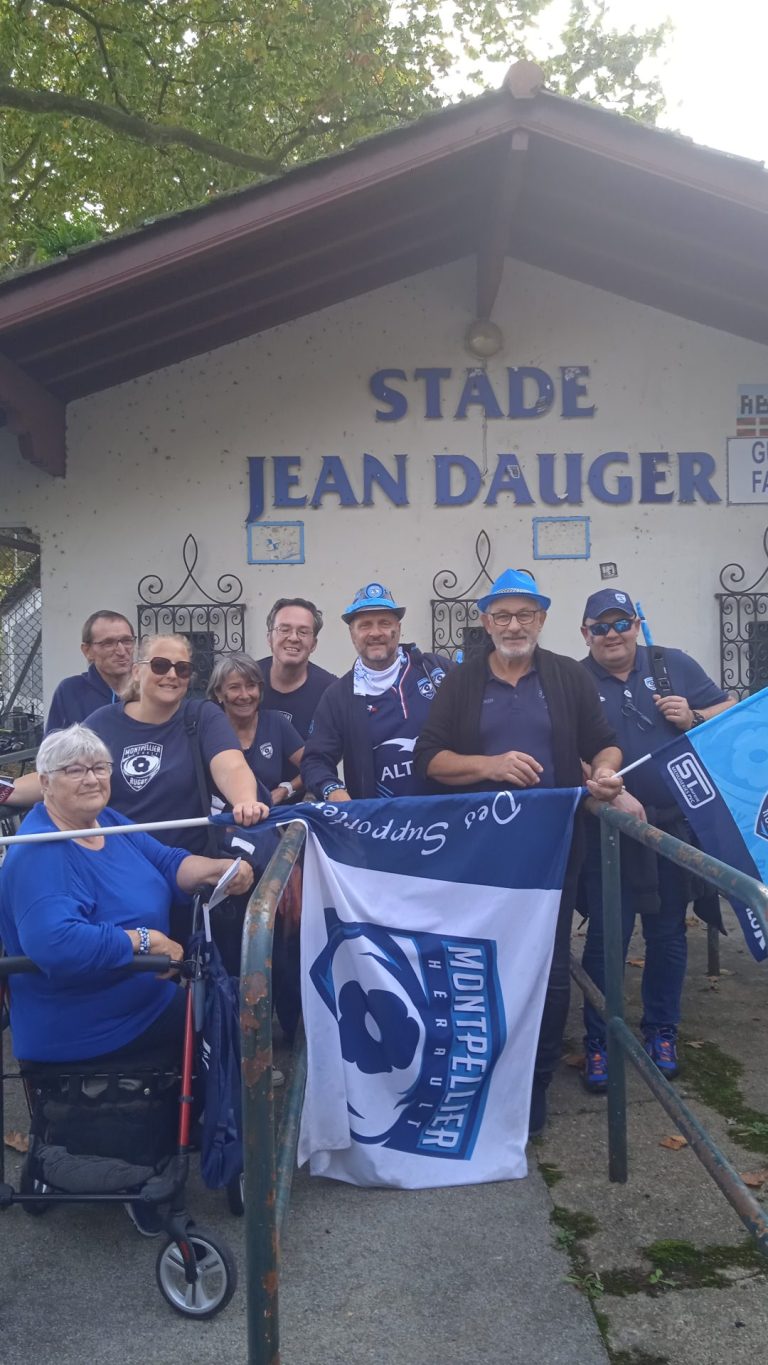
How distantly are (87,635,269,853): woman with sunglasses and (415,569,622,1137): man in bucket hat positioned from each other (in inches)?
27.6

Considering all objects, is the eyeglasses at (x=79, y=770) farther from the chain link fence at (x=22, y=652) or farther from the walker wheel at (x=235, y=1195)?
the chain link fence at (x=22, y=652)

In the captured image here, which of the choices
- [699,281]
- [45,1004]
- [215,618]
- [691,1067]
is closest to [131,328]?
[215,618]

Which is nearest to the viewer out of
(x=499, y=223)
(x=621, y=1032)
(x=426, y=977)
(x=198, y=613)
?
(x=426, y=977)

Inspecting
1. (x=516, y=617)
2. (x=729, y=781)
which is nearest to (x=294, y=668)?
(x=516, y=617)

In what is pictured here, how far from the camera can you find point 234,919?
393cm

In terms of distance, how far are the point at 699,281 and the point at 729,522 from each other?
144 cm

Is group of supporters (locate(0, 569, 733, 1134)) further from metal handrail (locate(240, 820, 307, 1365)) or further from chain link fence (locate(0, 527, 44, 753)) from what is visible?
chain link fence (locate(0, 527, 44, 753))

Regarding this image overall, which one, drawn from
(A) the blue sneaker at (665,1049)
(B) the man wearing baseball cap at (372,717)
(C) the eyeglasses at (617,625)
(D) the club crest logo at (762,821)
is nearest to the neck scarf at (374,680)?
(B) the man wearing baseball cap at (372,717)

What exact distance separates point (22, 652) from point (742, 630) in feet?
19.3

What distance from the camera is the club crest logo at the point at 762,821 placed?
344 centimetres

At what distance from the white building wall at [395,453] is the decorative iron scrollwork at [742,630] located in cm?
7

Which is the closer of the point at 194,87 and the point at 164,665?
the point at 164,665

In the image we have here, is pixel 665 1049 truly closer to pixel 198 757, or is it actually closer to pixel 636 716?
pixel 636 716

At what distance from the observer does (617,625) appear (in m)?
4.36
